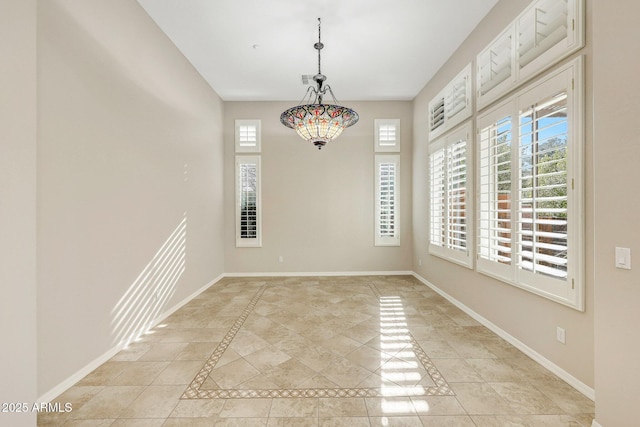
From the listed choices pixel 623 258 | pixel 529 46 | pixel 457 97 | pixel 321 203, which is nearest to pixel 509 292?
pixel 623 258

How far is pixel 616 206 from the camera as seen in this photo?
1517 millimetres

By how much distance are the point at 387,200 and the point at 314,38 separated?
3352mm

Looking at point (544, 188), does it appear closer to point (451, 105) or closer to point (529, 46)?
point (529, 46)

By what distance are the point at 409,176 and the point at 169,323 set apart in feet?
16.5

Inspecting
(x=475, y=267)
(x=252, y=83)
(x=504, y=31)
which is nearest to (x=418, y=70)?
(x=504, y=31)

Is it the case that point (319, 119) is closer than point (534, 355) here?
No

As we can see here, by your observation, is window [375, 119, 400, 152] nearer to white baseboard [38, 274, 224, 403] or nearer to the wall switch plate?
the wall switch plate

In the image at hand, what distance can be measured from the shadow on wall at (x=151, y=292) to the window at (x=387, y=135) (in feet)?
Result: 13.3

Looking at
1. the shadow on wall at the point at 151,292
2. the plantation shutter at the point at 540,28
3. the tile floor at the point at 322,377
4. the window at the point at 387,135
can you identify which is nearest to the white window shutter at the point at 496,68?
the plantation shutter at the point at 540,28

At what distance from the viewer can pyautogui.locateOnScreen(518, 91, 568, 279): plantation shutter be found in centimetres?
217

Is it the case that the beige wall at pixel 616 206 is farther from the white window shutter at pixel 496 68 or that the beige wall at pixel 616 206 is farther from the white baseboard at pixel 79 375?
the white baseboard at pixel 79 375

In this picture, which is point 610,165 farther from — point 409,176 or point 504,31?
point 409,176

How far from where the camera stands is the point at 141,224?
3.03 metres

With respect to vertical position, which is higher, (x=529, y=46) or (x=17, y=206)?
(x=529, y=46)
